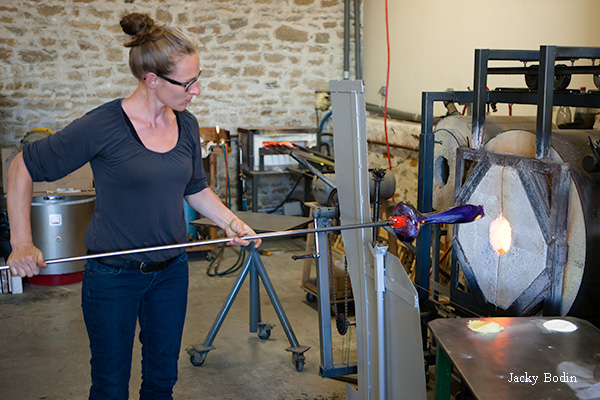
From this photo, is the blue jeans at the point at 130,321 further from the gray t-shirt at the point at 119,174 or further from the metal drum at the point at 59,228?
the metal drum at the point at 59,228

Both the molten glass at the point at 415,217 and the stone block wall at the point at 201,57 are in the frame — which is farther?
the stone block wall at the point at 201,57

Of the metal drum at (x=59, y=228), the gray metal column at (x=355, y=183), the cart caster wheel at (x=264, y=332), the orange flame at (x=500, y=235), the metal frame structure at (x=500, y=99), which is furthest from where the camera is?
the metal drum at (x=59, y=228)

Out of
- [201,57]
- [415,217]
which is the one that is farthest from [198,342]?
[201,57]

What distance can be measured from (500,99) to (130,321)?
5.91ft

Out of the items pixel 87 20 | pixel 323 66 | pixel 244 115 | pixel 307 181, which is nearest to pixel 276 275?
pixel 307 181

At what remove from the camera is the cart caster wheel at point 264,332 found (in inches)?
155

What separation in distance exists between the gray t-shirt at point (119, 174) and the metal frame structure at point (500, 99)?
4.34 ft

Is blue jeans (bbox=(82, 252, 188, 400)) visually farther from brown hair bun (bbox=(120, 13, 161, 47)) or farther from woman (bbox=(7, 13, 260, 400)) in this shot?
brown hair bun (bbox=(120, 13, 161, 47))

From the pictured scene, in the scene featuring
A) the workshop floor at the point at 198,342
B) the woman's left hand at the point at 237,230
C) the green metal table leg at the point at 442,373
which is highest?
the woman's left hand at the point at 237,230

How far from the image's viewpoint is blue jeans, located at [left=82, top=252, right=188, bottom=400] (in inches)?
83.8

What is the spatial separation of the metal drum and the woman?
2.92 meters

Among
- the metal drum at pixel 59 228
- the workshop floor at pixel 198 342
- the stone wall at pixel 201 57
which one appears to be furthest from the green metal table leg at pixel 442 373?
the stone wall at pixel 201 57

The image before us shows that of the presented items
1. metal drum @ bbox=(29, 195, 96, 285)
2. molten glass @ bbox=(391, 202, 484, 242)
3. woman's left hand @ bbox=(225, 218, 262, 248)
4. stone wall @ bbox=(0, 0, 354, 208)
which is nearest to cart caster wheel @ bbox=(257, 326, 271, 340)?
woman's left hand @ bbox=(225, 218, 262, 248)

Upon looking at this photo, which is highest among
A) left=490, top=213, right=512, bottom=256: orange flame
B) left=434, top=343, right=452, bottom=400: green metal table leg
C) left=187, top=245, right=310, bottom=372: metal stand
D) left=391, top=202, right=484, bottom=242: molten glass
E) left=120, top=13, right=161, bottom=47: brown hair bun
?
left=120, top=13, right=161, bottom=47: brown hair bun
